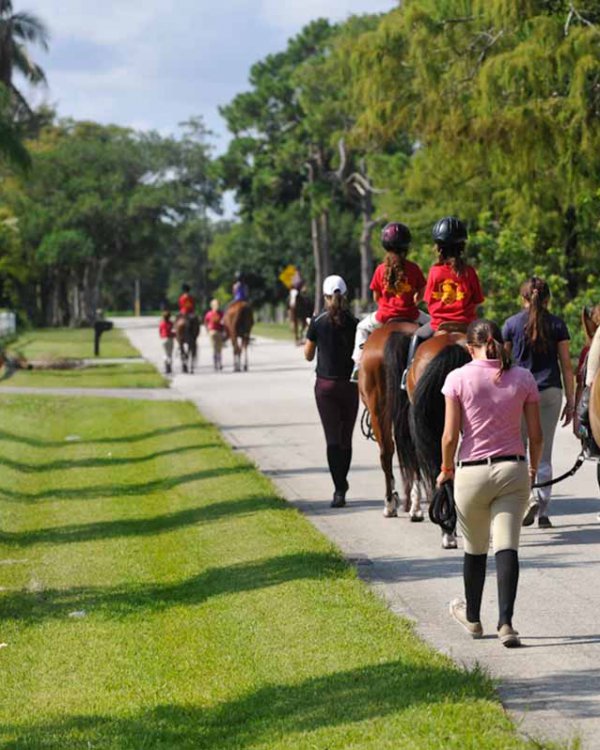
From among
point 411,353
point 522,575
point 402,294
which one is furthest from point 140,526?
point 522,575

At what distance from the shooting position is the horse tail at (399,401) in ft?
43.3

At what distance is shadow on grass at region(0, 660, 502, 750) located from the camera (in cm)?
698

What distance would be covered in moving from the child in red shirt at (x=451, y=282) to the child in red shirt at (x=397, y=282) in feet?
3.62

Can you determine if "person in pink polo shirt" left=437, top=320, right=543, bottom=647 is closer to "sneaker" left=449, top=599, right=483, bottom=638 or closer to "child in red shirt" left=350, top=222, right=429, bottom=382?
"sneaker" left=449, top=599, right=483, bottom=638

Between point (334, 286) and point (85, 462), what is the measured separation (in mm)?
6131

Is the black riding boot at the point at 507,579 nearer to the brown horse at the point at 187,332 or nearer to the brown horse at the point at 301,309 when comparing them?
the brown horse at the point at 187,332

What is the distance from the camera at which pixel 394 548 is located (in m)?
12.5

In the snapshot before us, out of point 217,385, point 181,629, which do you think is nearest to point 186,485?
point 181,629

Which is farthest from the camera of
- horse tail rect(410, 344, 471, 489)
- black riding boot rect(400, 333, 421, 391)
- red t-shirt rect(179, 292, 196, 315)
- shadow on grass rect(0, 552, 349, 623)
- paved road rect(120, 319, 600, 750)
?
red t-shirt rect(179, 292, 196, 315)

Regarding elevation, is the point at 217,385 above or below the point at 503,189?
below

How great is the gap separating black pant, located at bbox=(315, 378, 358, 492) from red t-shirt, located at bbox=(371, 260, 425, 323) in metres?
1.29

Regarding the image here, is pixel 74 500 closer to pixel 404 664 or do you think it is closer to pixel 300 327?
pixel 404 664

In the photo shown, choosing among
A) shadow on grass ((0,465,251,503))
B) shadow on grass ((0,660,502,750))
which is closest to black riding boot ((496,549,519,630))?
shadow on grass ((0,660,502,750))

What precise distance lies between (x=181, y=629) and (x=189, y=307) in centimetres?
3036
